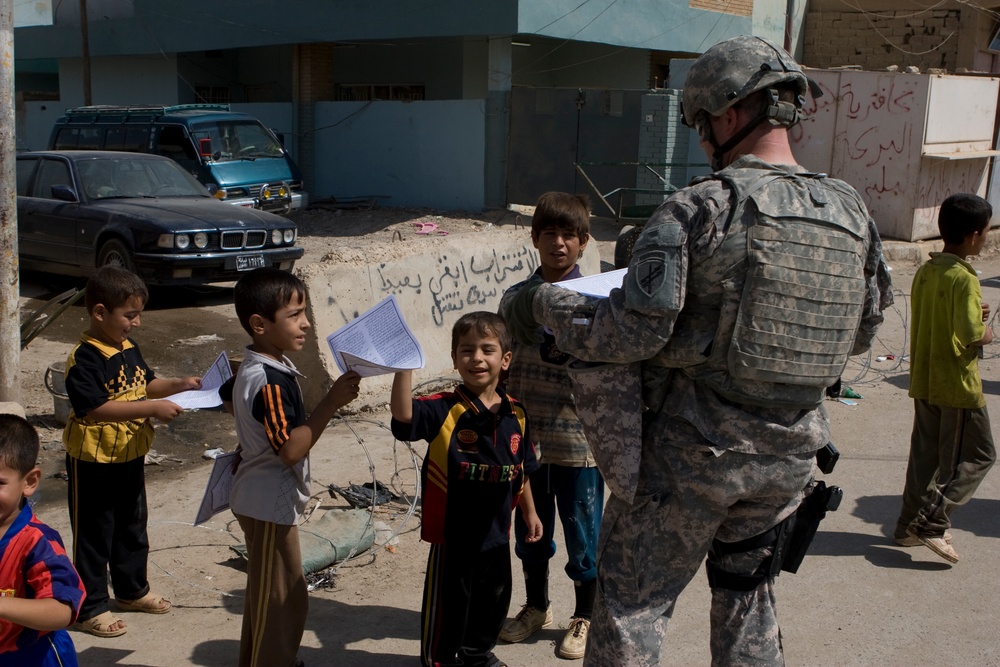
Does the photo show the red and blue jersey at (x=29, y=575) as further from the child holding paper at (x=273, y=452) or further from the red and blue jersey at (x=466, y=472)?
the red and blue jersey at (x=466, y=472)

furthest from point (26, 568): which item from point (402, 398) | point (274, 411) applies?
point (402, 398)

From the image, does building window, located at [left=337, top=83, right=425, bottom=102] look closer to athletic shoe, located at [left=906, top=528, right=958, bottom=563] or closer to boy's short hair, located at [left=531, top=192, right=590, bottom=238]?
athletic shoe, located at [left=906, top=528, right=958, bottom=563]

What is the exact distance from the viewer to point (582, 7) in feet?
59.0

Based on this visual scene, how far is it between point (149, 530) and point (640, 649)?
114 inches

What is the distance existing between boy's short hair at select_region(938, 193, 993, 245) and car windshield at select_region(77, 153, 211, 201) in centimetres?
885

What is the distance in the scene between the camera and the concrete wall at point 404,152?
730 inches

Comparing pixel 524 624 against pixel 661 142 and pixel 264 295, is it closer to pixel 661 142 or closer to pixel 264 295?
pixel 264 295

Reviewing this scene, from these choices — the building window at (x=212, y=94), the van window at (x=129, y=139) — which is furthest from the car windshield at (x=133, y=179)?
the building window at (x=212, y=94)

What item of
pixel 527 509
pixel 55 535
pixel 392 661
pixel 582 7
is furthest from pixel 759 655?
pixel 582 7

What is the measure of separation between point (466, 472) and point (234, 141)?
1301cm

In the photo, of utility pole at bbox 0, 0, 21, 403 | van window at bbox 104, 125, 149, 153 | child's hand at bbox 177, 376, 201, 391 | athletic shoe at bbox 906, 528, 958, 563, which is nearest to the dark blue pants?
child's hand at bbox 177, 376, 201, 391

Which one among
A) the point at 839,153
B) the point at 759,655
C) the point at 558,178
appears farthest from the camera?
the point at 558,178

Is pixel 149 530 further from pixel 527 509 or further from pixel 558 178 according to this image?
pixel 558 178

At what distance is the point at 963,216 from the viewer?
433 cm
